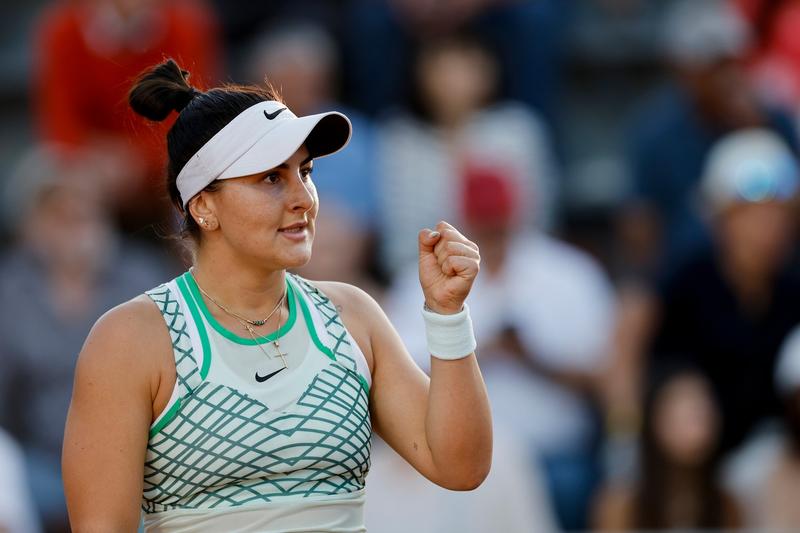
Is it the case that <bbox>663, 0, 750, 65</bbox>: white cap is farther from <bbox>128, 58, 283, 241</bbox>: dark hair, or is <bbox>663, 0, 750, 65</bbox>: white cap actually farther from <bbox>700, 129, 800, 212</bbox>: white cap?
<bbox>128, 58, 283, 241</bbox>: dark hair

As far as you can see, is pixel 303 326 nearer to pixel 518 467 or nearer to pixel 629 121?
pixel 518 467

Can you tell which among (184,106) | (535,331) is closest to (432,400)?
(184,106)

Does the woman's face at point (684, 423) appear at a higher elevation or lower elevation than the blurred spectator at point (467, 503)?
higher

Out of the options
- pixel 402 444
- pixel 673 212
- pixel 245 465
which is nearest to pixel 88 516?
pixel 245 465

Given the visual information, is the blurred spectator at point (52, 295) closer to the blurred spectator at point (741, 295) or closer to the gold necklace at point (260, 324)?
the blurred spectator at point (741, 295)

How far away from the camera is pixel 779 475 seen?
5.80 meters

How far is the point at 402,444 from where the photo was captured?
10.0ft

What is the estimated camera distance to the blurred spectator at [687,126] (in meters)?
6.95

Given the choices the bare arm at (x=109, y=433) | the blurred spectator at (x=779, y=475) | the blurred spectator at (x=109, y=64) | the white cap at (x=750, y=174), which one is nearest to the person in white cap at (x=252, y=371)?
the bare arm at (x=109, y=433)

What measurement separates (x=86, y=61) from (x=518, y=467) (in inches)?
123

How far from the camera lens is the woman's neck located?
2.98 m

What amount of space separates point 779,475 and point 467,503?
51.1 inches

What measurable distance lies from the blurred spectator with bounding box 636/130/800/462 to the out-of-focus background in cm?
A: 1

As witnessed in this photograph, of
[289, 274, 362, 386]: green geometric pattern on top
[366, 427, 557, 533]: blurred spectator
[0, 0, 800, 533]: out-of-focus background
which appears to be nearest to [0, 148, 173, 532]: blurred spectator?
[0, 0, 800, 533]: out-of-focus background
